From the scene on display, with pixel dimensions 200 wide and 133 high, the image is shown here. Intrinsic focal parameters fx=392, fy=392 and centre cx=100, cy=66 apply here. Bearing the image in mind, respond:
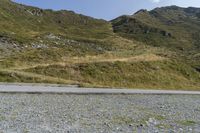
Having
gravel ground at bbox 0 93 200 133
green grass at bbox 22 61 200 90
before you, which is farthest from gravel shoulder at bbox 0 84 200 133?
green grass at bbox 22 61 200 90

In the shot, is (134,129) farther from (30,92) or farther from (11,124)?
(30,92)

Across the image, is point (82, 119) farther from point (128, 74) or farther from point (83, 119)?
point (128, 74)

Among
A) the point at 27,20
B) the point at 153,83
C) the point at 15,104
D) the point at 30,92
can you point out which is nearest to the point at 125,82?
the point at 153,83

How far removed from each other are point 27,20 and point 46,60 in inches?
3981

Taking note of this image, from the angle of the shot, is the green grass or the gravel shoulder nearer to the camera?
the gravel shoulder

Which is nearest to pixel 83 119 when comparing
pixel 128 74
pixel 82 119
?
pixel 82 119

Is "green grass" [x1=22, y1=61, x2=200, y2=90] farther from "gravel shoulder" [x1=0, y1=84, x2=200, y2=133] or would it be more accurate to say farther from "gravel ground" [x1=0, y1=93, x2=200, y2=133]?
"gravel ground" [x1=0, y1=93, x2=200, y2=133]

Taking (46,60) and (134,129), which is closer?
(134,129)

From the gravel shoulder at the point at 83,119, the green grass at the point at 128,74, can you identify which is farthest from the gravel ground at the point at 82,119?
the green grass at the point at 128,74

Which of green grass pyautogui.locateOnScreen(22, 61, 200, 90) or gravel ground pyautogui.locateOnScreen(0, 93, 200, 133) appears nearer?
gravel ground pyautogui.locateOnScreen(0, 93, 200, 133)

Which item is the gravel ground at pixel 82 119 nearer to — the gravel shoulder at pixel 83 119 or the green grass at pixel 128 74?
the gravel shoulder at pixel 83 119

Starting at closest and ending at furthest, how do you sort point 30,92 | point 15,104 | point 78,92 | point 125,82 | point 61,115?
1. point 61,115
2. point 15,104
3. point 30,92
4. point 78,92
5. point 125,82

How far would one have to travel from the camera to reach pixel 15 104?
22.8 meters

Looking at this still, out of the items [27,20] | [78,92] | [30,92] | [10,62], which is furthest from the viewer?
[27,20]
